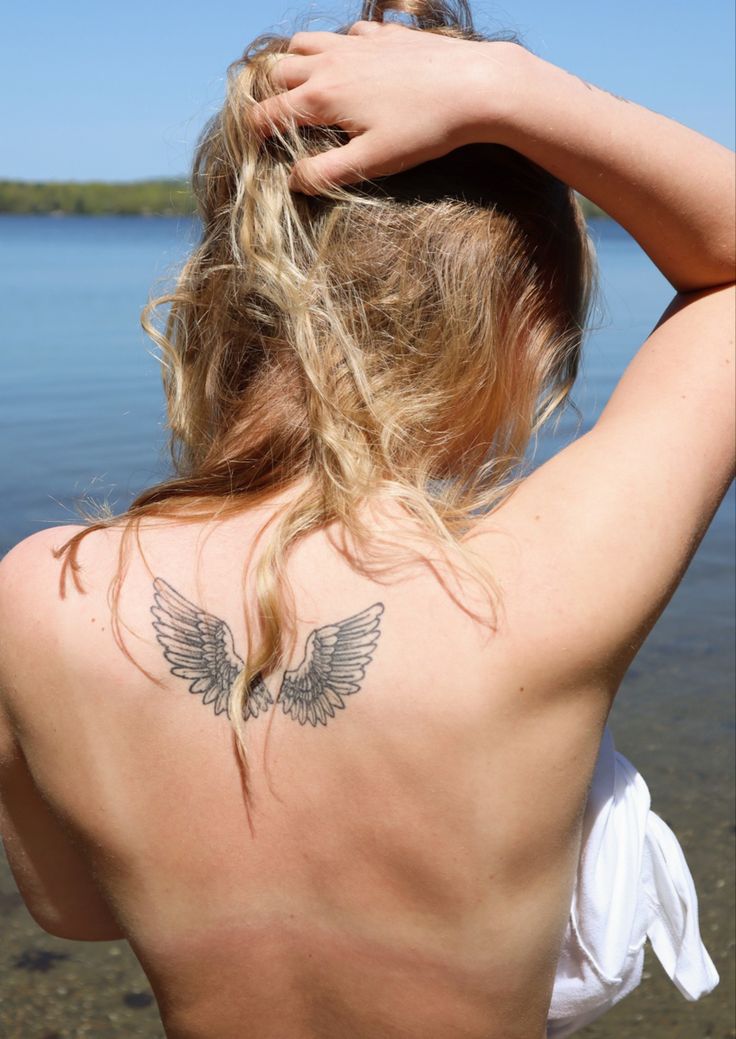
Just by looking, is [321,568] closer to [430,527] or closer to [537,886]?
[430,527]

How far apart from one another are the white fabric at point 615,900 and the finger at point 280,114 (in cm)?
90

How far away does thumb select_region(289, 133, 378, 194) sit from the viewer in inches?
50.5

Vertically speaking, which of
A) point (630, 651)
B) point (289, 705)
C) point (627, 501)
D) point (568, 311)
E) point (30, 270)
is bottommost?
point (30, 270)

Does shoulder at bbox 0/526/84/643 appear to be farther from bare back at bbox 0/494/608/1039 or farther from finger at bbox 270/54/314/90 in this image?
finger at bbox 270/54/314/90

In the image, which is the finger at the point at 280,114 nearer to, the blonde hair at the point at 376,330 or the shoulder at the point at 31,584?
the blonde hair at the point at 376,330

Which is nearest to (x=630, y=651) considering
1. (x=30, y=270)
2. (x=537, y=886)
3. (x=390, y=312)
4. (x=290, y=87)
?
(x=537, y=886)

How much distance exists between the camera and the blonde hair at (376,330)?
1.31m

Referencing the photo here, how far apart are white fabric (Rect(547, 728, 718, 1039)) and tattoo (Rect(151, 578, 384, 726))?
17.5 inches

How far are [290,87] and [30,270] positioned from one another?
27488 mm

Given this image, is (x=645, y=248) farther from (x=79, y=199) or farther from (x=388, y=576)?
(x=79, y=199)

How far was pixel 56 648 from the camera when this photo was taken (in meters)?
1.23

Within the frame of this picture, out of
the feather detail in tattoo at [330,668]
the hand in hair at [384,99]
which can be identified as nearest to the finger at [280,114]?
the hand in hair at [384,99]

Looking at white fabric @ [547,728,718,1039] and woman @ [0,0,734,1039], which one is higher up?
woman @ [0,0,734,1039]

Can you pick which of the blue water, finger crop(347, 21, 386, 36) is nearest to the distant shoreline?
the blue water
